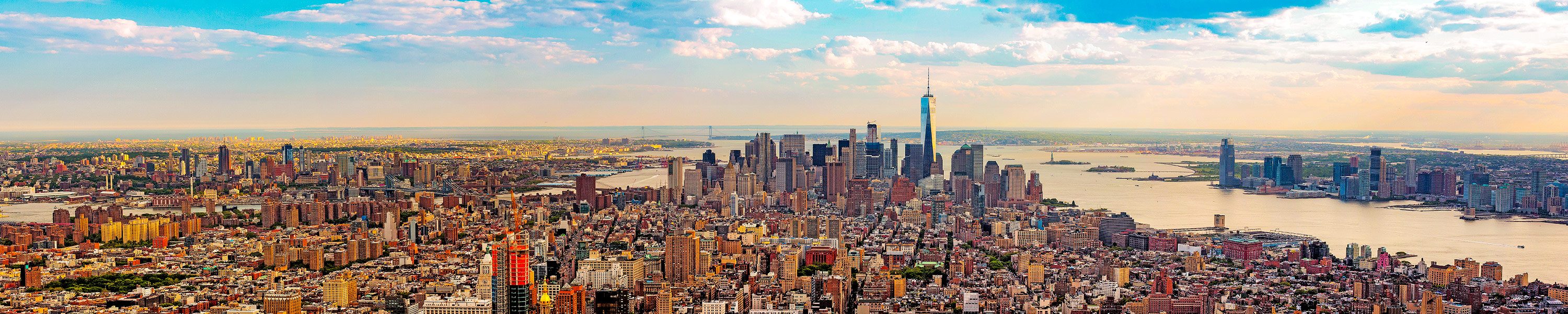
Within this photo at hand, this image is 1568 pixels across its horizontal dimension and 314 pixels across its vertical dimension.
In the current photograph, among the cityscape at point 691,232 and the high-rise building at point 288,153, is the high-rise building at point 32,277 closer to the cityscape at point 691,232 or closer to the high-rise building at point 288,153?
the cityscape at point 691,232

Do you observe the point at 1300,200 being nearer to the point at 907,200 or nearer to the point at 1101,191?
the point at 1101,191

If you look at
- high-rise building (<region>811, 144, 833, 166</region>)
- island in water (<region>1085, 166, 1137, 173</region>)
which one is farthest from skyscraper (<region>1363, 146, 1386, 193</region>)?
high-rise building (<region>811, 144, 833, 166</region>)

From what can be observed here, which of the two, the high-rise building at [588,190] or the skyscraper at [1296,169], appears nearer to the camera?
the high-rise building at [588,190]

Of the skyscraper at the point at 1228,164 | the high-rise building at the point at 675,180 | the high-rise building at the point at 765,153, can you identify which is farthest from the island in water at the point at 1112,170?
the high-rise building at the point at 675,180

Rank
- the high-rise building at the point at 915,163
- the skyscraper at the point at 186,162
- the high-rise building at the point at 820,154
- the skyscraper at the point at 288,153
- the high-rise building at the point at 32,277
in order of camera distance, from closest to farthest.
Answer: the high-rise building at the point at 32,277 < the skyscraper at the point at 186,162 < the skyscraper at the point at 288,153 < the high-rise building at the point at 820,154 < the high-rise building at the point at 915,163

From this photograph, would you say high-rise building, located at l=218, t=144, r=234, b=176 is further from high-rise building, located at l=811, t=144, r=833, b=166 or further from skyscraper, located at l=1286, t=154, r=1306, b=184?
skyscraper, located at l=1286, t=154, r=1306, b=184

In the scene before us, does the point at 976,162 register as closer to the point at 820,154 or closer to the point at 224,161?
the point at 820,154

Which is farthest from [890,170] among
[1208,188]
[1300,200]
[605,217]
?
[605,217]
